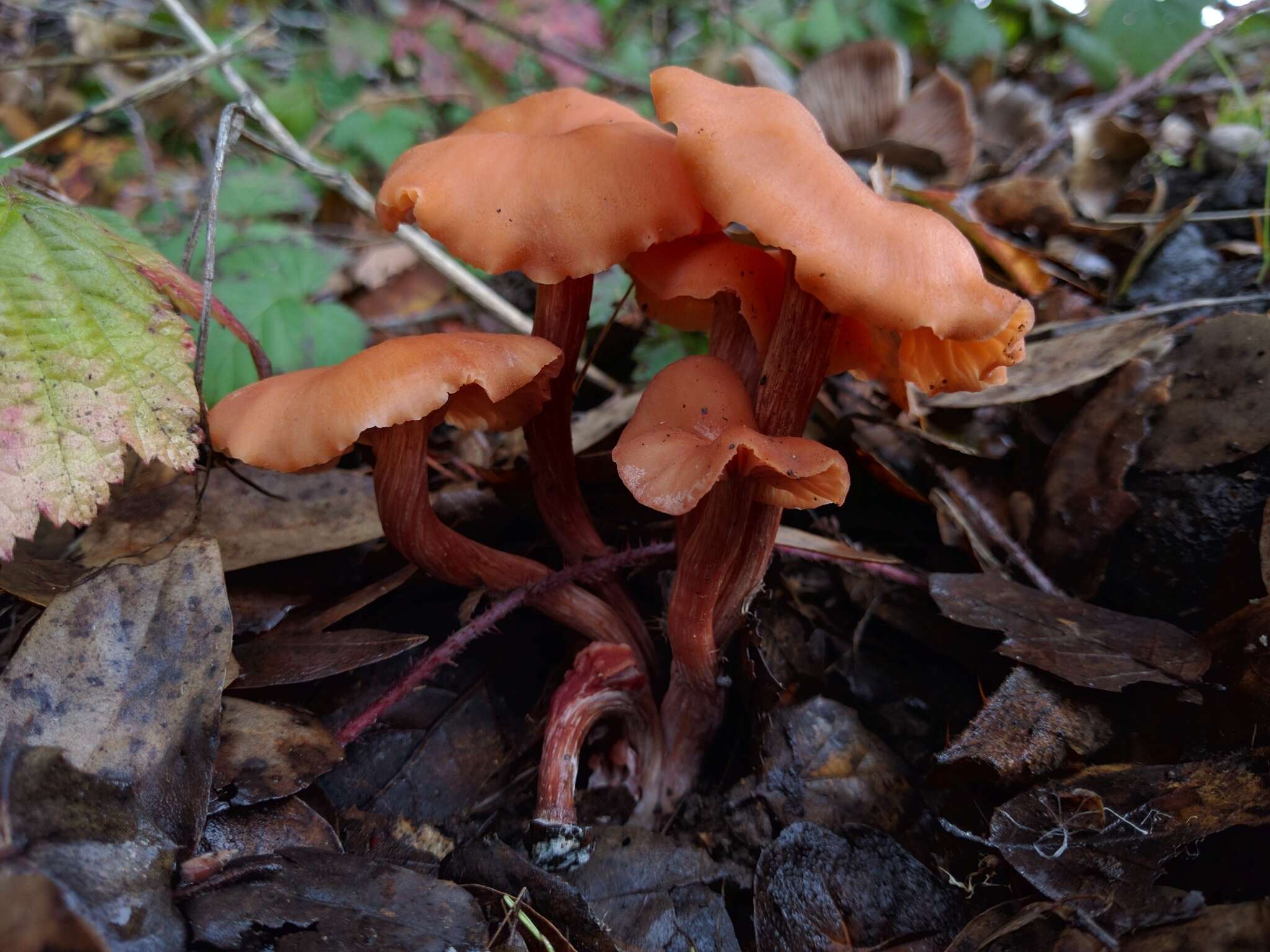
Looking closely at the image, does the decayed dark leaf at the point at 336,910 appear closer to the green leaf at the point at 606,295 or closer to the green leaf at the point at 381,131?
the green leaf at the point at 606,295

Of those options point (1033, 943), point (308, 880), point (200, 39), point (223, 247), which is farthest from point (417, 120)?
point (1033, 943)

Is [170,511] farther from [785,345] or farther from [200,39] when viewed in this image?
[200,39]

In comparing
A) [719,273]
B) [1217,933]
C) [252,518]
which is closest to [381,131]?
[252,518]

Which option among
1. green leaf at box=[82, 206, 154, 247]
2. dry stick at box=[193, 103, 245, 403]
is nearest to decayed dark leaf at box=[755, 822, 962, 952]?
dry stick at box=[193, 103, 245, 403]

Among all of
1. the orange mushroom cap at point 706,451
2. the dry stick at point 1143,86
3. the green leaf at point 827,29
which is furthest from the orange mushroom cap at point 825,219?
the green leaf at point 827,29

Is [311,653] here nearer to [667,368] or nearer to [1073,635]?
[667,368]

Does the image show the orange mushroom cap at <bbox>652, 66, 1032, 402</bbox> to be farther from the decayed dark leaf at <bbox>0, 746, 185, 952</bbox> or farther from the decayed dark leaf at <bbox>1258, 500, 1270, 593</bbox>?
the decayed dark leaf at <bbox>0, 746, 185, 952</bbox>
